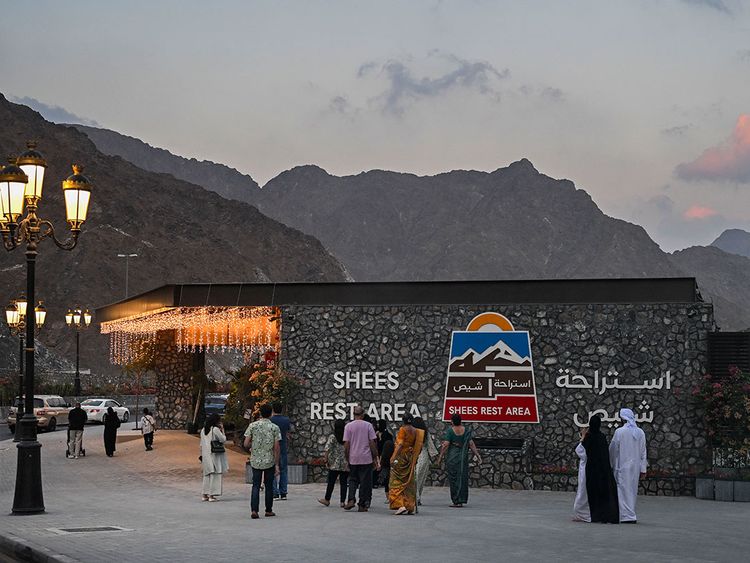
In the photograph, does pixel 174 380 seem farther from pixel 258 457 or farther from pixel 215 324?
pixel 258 457

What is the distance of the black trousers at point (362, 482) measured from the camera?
57.4ft

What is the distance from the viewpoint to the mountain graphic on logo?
2322 centimetres

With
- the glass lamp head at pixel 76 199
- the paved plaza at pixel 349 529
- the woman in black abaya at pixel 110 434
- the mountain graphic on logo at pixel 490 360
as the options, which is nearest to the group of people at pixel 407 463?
the paved plaza at pixel 349 529

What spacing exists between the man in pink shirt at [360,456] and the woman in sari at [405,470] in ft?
1.28

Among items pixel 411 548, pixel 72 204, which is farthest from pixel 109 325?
pixel 411 548

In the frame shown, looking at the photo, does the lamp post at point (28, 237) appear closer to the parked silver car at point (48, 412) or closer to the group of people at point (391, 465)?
the group of people at point (391, 465)

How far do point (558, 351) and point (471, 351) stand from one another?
185 cm

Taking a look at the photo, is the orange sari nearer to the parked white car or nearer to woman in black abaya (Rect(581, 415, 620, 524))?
woman in black abaya (Rect(581, 415, 620, 524))

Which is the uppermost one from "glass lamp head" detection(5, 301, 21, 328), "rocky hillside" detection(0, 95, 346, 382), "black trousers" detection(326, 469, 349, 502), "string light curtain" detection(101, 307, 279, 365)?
"rocky hillside" detection(0, 95, 346, 382)

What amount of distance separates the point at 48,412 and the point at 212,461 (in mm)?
32556

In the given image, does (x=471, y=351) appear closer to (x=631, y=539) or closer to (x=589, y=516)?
(x=589, y=516)

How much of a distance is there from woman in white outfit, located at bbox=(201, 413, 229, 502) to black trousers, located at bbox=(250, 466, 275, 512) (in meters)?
2.76

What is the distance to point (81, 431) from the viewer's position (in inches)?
1219

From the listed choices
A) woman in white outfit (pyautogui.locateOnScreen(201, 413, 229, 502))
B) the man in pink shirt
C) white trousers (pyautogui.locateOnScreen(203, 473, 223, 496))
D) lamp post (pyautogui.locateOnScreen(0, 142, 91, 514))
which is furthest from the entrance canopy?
lamp post (pyautogui.locateOnScreen(0, 142, 91, 514))
